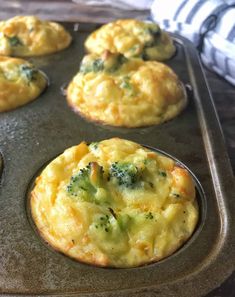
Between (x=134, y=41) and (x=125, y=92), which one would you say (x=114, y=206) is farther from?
(x=134, y=41)

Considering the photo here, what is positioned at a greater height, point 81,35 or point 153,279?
point 153,279

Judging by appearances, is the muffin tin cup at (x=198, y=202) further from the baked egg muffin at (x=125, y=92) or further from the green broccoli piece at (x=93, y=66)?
the green broccoli piece at (x=93, y=66)

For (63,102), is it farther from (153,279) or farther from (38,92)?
(153,279)

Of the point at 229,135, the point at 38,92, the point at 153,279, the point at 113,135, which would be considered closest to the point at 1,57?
the point at 38,92

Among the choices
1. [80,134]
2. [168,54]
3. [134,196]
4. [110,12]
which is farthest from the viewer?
[110,12]

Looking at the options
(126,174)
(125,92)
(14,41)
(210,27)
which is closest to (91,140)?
(125,92)

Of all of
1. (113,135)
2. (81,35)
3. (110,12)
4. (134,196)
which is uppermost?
(134,196)
